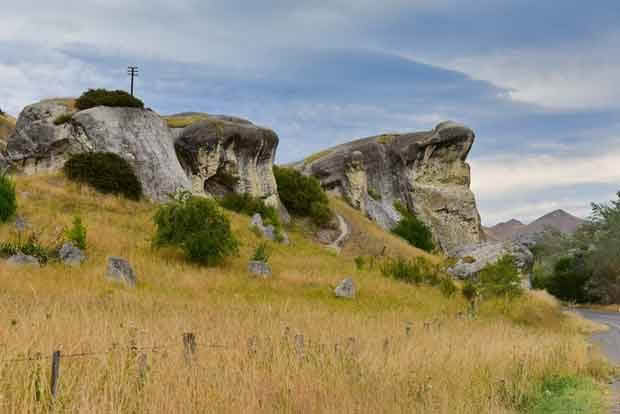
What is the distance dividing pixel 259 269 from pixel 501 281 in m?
12.7

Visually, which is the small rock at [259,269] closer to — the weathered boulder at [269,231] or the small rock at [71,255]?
A: the small rock at [71,255]

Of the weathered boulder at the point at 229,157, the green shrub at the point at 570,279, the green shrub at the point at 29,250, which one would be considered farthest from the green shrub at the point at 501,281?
the green shrub at the point at 570,279

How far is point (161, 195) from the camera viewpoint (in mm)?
32688

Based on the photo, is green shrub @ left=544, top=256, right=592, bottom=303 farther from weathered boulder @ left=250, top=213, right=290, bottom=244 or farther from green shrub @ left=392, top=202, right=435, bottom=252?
weathered boulder @ left=250, top=213, right=290, bottom=244

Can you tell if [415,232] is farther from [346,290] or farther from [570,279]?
[346,290]

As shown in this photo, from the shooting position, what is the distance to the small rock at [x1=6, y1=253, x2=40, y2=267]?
18000mm

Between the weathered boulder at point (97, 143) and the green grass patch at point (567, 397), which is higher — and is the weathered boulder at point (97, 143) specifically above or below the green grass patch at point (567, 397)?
above

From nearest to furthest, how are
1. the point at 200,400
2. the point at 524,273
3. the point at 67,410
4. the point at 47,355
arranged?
the point at 67,410
the point at 200,400
the point at 47,355
the point at 524,273

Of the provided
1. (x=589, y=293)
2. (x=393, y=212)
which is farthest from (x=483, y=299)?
(x=393, y=212)

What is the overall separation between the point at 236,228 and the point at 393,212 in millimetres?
30840

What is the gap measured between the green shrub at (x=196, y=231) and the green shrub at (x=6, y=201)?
5.79 metres

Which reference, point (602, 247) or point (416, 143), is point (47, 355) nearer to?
point (602, 247)

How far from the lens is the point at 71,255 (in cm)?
1961

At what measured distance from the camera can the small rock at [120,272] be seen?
698 inches
